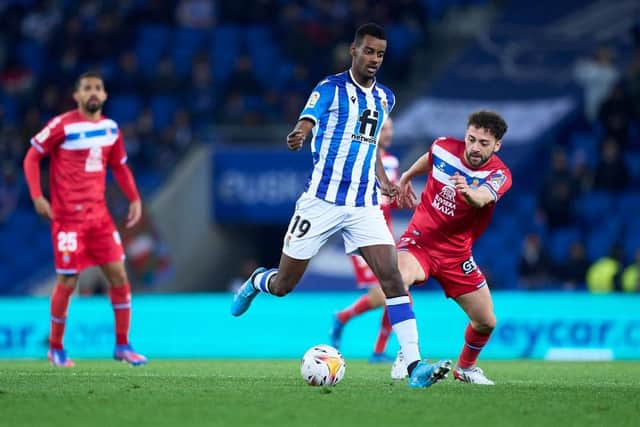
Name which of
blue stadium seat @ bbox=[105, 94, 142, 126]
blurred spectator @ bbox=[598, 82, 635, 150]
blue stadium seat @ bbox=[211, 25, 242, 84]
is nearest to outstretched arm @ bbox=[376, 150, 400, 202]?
blurred spectator @ bbox=[598, 82, 635, 150]

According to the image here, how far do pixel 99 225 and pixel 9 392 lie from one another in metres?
3.45

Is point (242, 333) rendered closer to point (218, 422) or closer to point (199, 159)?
point (199, 159)

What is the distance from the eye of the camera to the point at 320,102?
314 inches

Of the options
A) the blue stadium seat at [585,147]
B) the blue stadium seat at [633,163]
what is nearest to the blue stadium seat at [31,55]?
the blue stadium seat at [585,147]

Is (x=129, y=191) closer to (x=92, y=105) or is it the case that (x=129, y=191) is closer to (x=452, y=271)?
(x=92, y=105)

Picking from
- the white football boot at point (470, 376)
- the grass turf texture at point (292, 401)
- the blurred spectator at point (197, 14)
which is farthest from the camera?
the blurred spectator at point (197, 14)

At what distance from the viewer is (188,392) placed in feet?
24.6

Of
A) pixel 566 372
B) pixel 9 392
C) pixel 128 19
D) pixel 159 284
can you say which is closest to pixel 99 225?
pixel 9 392

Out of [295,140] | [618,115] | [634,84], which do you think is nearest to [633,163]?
[618,115]

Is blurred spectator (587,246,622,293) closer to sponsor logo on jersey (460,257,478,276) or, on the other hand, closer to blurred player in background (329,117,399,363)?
blurred player in background (329,117,399,363)

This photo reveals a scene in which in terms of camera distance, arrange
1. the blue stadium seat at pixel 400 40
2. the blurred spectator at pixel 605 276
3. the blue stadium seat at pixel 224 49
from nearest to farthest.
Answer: the blurred spectator at pixel 605 276, the blue stadium seat at pixel 400 40, the blue stadium seat at pixel 224 49

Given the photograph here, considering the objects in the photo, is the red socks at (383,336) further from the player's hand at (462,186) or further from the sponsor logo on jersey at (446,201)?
the player's hand at (462,186)

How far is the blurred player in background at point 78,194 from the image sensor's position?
10.7 m

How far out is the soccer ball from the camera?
26.1ft
